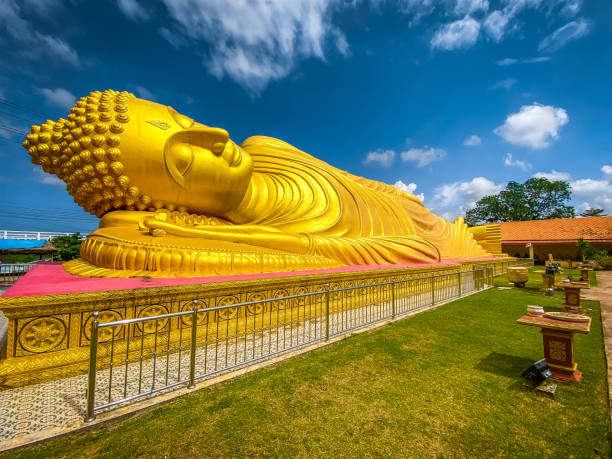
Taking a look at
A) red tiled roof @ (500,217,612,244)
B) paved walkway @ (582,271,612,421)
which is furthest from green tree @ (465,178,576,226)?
paved walkway @ (582,271,612,421)

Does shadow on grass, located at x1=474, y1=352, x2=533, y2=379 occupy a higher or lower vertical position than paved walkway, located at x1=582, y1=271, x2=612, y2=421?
lower

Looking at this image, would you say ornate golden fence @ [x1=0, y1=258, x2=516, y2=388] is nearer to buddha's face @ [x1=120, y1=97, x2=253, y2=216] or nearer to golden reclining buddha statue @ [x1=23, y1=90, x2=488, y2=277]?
golden reclining buddha statue @ [x1=23, y1=90, x2=488, y2=277]

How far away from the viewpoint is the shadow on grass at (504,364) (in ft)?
9.18

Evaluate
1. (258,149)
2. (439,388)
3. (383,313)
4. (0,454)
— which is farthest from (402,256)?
(0,454)

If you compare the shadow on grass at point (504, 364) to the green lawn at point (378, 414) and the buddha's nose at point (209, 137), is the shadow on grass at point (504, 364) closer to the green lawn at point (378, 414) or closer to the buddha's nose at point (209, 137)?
the green lawn at point (378, 414)

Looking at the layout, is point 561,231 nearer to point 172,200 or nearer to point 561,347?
point 561,347

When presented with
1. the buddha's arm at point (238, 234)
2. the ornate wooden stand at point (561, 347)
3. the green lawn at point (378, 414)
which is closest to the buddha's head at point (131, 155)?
the buddha's arm at point (238, 234)

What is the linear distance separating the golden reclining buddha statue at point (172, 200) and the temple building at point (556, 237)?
19906 mm

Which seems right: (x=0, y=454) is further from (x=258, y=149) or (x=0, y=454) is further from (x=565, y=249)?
(x=565, y=249)

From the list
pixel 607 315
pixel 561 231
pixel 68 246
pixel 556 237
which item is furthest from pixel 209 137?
pixel 561 231

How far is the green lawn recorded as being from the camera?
1.74 m

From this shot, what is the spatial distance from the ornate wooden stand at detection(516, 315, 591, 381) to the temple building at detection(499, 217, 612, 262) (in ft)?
68.9

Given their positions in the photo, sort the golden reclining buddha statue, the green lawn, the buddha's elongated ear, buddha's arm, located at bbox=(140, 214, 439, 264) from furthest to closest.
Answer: the buddha's elongated ear, buddha's arm, located at bbox=(140, 214, 439, 264), the golden reclining buddha statue, the green lawn

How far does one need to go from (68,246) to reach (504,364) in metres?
19.3
